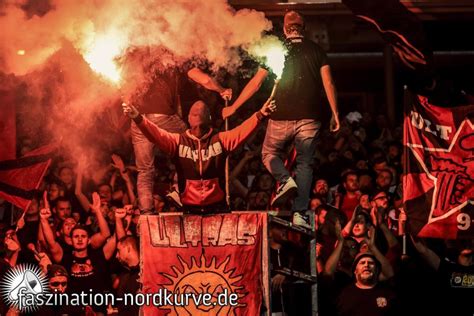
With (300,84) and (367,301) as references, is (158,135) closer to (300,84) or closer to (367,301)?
(300,84)

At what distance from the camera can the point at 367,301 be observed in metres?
12.7

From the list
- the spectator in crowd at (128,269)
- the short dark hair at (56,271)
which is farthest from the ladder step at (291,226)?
the short dark hair at (56,271)

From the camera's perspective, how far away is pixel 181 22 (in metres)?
13.9

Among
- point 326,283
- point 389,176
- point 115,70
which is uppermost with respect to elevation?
point 115,70

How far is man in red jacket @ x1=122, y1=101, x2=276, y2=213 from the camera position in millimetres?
12328

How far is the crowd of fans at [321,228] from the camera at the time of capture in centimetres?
1293

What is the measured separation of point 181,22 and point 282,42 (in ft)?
3.98

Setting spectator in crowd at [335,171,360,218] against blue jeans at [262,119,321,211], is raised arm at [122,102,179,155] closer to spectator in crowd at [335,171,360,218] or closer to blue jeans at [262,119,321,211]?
blue jeans at [262,119,321,211]

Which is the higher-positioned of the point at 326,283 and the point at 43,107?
the point at 43,107

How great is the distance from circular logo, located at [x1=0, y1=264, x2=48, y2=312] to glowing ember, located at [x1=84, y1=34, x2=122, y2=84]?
101 inches

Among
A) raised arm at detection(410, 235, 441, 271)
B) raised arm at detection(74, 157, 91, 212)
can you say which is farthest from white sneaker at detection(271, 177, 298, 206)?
raised arm at detection(74, 157, 91, 212)

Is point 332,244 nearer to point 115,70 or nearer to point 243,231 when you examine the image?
point 243,231

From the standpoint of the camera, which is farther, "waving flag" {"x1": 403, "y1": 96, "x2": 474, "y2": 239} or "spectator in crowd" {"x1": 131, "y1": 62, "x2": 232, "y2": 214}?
"waving flag" {"x1": 403, "y1": 96, "x2": 474, "y2": 239}

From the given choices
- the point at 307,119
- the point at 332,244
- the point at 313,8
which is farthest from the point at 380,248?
the point at 313,8
